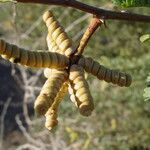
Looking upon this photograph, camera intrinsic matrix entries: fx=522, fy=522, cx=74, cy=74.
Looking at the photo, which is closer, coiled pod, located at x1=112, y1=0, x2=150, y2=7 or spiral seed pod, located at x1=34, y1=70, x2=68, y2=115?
spiral seed pod, located at x1=34, y1=70, x2=68, y2=115

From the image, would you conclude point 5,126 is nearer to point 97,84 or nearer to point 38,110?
point 97,84

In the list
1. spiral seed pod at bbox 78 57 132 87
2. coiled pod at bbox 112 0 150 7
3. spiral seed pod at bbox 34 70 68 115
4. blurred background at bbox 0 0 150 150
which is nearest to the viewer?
spiral seed pod at bbox 34 70 68 115

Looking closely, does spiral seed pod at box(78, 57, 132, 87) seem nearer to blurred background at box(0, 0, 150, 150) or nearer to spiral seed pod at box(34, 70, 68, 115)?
spiral seed pod at box(34, 70, 68, 115)

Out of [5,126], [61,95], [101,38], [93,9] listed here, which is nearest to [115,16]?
[93,9]

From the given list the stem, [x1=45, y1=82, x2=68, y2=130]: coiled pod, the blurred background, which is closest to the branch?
the stem

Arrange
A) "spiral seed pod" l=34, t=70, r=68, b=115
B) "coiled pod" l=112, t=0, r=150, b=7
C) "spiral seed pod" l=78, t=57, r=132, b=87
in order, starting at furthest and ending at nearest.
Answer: "coiled pod" l=112, t=0, r=150, b=7, "spiral seed pod" l=78, t=57, r=132, b=87, "spiral seed pod" l=34, t=70, r=68, b=115

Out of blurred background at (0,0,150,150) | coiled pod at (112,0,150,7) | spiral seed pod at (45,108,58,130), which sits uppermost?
coiled pod at (112,0,150,7)
